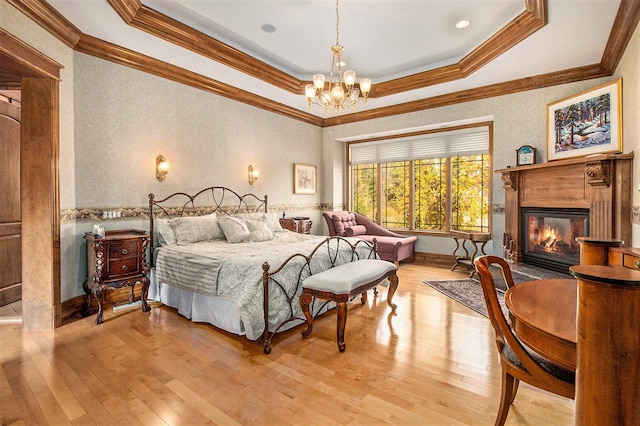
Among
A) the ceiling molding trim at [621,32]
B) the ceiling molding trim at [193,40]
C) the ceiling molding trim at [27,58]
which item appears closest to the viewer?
the ceiling molding trim at [27,58]

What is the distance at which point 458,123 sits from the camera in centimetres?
613

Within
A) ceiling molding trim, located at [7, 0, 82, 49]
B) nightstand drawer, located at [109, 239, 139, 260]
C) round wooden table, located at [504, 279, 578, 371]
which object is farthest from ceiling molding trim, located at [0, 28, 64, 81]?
round wooden table, located at [504, 279, 578, 371]

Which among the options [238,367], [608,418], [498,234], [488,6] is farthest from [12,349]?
[498,234]

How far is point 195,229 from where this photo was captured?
439cm

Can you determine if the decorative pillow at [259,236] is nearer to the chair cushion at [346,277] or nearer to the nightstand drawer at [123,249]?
the nightstand drawer at [123,249]

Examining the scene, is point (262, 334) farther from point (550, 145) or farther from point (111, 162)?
point (550, 145)

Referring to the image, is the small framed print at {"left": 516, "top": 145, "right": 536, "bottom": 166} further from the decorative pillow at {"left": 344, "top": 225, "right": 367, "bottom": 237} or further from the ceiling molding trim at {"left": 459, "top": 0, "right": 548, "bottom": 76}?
the decorative pillow at {"left": 344, "top": 225, "right": 367, "bottom": 237}

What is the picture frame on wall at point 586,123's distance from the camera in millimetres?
4016

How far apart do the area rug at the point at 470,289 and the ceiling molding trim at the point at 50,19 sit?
544cm

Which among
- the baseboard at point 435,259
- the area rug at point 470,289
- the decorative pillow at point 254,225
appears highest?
the decorative pillow at point 254,225

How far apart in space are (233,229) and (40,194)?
6.79ft

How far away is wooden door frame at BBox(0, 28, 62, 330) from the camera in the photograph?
Result: 131 inches

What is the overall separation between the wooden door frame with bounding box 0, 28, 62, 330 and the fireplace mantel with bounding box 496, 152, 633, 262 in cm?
604

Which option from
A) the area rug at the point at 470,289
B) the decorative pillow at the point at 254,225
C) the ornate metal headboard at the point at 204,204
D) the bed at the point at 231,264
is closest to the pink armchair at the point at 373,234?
the area rug at the point at 470,289
